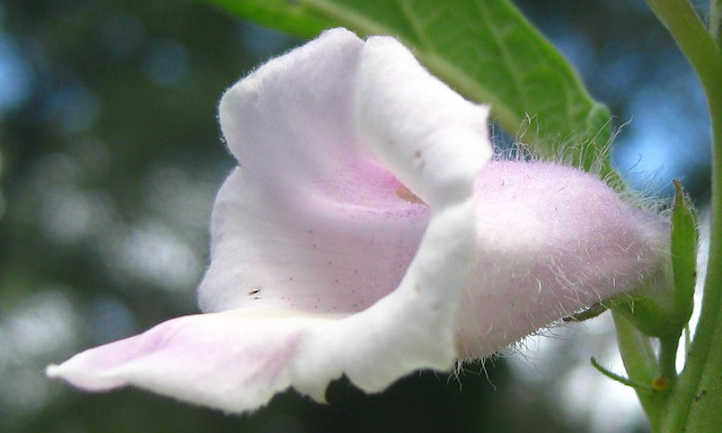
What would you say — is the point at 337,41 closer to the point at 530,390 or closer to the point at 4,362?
the point at 4,362

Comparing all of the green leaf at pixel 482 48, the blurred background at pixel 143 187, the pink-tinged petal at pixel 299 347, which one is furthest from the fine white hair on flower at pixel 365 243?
the blurred background at pixel 143 187

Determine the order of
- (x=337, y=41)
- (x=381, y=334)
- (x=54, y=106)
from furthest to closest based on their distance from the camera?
(x=54, y=106) < (x=337, y=41) < (x=381, y=334)

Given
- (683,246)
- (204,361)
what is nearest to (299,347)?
(204,361)

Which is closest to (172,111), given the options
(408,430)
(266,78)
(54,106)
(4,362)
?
(54,106)

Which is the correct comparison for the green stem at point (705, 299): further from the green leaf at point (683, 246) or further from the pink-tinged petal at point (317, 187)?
the pink-tinged petal at point (317, 187)

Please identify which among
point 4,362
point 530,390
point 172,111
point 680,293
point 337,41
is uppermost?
point 337,41

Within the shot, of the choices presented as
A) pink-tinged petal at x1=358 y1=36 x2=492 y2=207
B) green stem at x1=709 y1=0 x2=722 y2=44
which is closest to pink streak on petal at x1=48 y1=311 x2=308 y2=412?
pink-tinged petal at x1=358 y1=36 x2=492 y2=207

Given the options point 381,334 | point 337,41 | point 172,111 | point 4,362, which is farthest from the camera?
point 172,111
